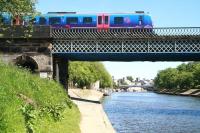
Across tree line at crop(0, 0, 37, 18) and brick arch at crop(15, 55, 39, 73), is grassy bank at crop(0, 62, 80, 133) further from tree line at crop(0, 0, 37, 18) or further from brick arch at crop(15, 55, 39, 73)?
brick arch at crop(15, 55, 39, 73)

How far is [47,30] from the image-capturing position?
57.5 meters

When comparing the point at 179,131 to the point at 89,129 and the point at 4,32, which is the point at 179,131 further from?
the point at 4,32

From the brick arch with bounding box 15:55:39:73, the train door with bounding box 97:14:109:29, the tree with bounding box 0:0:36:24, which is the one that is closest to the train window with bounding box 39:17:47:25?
the train door with bounding box 97:14:109:29

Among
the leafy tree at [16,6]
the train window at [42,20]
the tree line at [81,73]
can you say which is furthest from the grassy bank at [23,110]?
the tree line at [81,73]

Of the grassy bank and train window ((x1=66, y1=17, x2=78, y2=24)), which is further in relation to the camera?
→ train window ((x1=66, y1=17, x2=78, y2=24))

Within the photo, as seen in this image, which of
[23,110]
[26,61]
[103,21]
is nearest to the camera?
[23,110]

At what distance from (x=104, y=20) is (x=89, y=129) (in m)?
32.7

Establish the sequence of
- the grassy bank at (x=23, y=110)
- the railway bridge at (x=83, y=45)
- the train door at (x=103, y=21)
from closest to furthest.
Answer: the grassy bank at (x=23, y=110)
the railway bridge at (x=83, y=45)
the train door at (x=103, y=21)

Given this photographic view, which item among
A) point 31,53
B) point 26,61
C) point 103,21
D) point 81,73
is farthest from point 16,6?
point 81,73

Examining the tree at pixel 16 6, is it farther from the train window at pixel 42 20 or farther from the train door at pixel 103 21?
the train door at pixel 103 21

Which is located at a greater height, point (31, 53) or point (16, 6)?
point (16, 6)

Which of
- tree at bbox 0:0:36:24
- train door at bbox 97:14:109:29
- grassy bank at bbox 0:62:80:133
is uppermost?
train door at bbox 97:14:109:29

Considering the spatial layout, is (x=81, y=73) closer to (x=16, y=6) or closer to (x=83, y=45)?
(x=83, y=45)

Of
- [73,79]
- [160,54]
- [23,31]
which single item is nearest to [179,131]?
[160,54]
